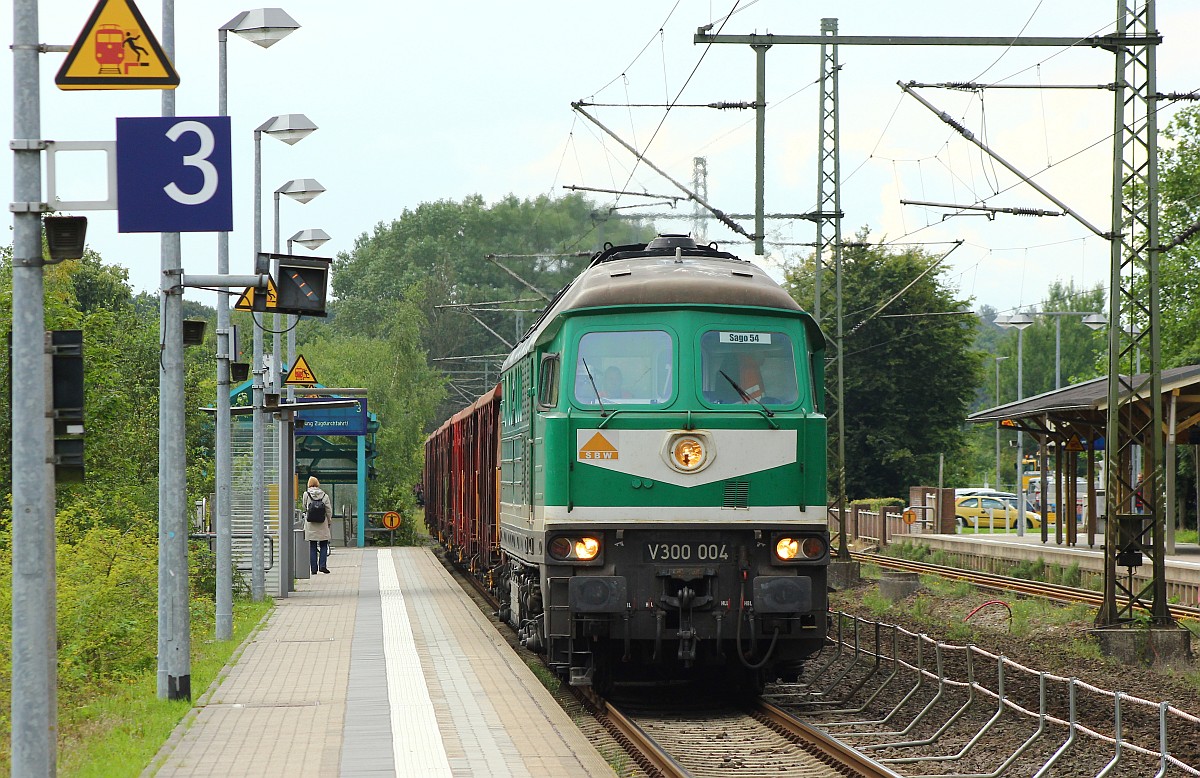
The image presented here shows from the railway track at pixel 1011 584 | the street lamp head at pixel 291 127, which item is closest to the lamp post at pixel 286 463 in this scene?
the street lamp head at pixel 291 127

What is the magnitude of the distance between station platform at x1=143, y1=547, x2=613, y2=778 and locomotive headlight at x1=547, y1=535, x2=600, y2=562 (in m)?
1.14

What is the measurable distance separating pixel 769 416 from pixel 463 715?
3.29 metres

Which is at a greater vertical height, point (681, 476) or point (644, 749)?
point (681, 476)

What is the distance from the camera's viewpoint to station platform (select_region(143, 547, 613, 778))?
30.2 feet

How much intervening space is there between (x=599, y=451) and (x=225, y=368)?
23.3ft

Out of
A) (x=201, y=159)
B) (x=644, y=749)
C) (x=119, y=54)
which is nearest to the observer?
(x=119, y=54)

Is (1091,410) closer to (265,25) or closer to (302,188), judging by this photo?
(302,188)

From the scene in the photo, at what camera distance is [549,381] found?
12.4 metres

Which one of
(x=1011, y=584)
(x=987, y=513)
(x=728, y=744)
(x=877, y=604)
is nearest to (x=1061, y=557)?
(x=1011, y=584)

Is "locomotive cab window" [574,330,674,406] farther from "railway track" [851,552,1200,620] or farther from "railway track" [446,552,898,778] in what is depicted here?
"railway track" [851,552,1200,620]

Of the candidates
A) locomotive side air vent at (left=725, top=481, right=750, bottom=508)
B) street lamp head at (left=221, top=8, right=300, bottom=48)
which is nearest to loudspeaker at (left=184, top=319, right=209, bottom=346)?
locomotive side air vent at (left=725, top=481, right=750, bottom=508)

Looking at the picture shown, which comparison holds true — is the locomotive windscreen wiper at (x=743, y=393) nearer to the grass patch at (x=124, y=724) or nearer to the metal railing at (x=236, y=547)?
the grass patch at (x=124, y=724)

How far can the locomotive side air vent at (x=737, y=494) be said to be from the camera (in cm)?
1185

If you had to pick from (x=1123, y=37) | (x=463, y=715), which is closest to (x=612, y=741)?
(x=463, y=715)
